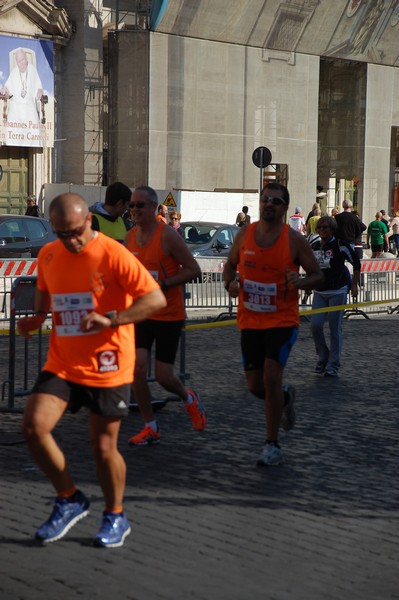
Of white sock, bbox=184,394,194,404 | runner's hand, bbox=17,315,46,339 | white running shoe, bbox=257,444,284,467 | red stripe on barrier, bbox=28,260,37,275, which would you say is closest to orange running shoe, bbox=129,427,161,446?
white sock, bbox=184,394,194,404

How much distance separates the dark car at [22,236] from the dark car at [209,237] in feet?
11.6

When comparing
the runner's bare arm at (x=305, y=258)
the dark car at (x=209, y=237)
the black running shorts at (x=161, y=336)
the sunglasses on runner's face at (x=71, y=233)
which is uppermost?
the sunglasses on runner's face at (x=71, y=233)

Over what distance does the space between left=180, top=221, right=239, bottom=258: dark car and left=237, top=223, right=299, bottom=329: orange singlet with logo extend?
16.3 m

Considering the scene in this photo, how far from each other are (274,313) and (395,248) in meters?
27.9

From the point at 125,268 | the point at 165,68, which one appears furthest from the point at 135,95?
the point at 125,268

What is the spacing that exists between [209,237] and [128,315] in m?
19.4

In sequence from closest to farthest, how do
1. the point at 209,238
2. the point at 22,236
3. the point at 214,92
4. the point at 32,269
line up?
the point at 32,269 < the point at 22,236 < the point at 209,238 < the point at 214,92

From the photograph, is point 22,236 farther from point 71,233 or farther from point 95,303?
point 71,233

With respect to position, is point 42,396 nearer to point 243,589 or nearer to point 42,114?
point 243,589

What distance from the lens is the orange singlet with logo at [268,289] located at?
758 centimetres

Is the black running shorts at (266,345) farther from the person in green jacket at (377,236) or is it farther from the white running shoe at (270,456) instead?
the person in green jacket at (377,236)

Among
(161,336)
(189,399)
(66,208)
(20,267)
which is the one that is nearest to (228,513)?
(66,208)

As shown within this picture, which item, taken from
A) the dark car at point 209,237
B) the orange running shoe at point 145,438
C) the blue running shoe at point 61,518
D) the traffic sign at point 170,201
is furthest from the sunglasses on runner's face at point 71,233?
the traffic sign at point 170,201

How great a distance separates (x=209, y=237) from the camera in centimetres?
2478
